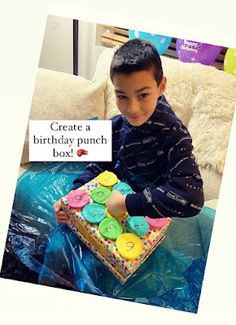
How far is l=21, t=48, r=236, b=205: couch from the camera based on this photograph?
0.69 m

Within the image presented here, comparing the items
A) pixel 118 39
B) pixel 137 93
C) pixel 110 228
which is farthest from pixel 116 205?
pixel 118 39

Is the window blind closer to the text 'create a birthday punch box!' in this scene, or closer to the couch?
the couch

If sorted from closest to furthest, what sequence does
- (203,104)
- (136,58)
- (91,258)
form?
(136,58) < (91,258) < (203,104)

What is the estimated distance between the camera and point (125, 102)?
54 centimetres

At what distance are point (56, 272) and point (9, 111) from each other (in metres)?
0.30

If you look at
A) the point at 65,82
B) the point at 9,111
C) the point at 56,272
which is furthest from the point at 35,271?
the point at 65,82

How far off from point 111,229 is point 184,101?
323 mm

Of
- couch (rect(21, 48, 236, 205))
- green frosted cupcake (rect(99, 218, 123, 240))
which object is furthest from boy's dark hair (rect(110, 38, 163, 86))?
green frosted cupcake (rect(99, 218, 123, 240))

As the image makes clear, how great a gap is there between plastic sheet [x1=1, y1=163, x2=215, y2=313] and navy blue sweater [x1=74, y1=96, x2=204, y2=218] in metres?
0.10

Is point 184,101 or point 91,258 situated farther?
point 184,101

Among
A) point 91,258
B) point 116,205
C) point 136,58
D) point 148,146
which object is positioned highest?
point 136,58

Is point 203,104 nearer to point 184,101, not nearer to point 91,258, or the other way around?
point 184,101

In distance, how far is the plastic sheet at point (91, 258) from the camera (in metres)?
0.61

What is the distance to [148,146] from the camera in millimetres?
604
